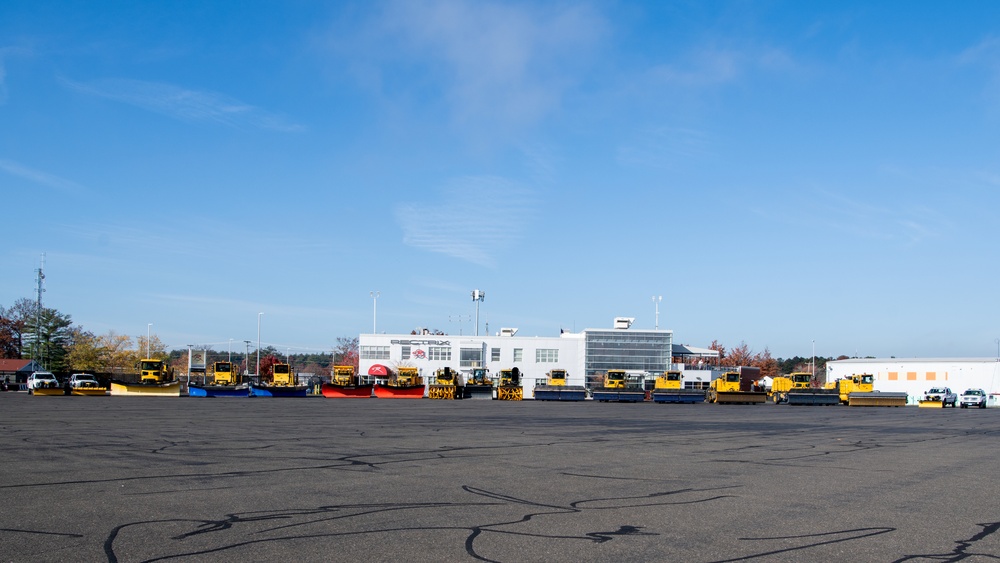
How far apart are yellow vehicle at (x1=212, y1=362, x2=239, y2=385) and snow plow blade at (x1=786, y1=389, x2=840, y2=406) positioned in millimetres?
43334

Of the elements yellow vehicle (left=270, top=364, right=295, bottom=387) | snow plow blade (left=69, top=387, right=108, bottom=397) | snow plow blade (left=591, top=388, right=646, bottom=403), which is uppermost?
yellow vehicle (left=270, top=364, right=295, bottom=387)

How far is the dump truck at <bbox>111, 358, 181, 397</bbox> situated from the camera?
59.3 m

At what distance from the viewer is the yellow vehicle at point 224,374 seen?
2621 inches

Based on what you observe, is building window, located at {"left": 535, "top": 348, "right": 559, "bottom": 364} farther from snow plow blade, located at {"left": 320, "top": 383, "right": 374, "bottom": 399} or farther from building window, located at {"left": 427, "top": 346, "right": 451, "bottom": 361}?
snow plow blade, located at {"left": 320, "top": 383, "right": 374, "bottom": 399}

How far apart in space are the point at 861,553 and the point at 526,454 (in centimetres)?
987

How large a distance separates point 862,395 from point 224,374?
49.1 metres

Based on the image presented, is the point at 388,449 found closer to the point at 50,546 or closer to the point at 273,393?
the point at 50,546

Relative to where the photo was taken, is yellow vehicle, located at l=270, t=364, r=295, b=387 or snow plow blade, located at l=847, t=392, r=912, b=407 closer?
snow plow blade, located at l=847, t=392, r=912, b=407

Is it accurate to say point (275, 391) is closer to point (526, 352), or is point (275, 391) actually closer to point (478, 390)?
point (478, 390)

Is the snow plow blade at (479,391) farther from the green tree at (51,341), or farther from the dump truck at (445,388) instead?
the green tree at (51,341)

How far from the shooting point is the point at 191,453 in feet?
53.7

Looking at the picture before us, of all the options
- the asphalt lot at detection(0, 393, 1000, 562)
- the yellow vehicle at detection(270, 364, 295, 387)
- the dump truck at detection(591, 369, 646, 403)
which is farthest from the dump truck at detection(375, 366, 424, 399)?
the asphalt lot at detection(0, 393, 1000, 562)

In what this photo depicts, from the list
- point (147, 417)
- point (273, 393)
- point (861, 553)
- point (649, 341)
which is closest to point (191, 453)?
point (861, 553)

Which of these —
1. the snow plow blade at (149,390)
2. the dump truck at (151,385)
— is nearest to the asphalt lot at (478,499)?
the snow plow blade at (149,390)
